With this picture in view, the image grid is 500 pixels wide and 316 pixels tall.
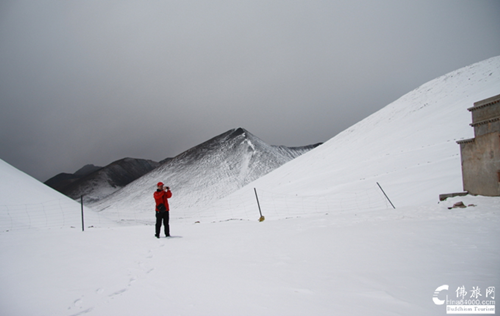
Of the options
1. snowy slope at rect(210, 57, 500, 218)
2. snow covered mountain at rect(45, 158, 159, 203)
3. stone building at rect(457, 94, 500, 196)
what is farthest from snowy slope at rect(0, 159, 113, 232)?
snow covered mountain at rect(45, 158, 159, 203)

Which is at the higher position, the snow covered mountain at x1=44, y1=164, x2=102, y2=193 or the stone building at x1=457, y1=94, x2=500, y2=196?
the snow covered mountain at x1=44, y1=164, x2=102, y2=193

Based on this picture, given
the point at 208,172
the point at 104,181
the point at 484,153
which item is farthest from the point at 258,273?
the point at 104,181

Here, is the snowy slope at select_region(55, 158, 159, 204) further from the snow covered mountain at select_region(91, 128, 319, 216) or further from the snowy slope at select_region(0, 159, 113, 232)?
the snowy slope at select_region(0, 159, 113, 232)

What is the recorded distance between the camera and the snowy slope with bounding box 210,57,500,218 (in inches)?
650

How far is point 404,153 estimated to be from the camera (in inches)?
885

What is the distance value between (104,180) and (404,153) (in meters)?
109

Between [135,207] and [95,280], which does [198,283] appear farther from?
[135,207]

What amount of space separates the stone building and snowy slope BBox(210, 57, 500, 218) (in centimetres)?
187

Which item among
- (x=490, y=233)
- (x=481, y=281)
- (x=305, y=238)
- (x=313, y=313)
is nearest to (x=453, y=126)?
(x=490, y=233)

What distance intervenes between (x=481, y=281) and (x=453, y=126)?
23477mm

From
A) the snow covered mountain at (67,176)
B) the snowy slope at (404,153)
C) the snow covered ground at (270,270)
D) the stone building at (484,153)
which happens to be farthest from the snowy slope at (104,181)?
the stone building at (484,153)

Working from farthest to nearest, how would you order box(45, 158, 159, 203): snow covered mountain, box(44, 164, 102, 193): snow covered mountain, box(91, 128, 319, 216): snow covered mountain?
box(44, 164, 102, 193): snow covered mountain < box(45, 158, 159, 203): snow covered mountain < box(91, 128, 319, 216): snow covered mountain

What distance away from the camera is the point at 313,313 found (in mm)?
2756

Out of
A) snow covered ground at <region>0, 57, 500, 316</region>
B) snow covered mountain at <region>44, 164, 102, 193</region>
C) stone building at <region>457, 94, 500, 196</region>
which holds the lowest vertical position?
snow covered ground at <region>0, 57, 500, 316</region>
